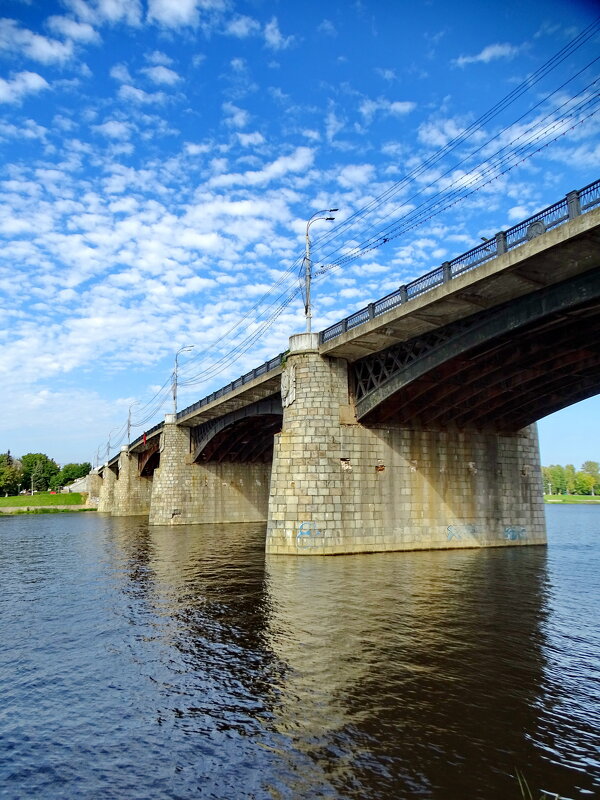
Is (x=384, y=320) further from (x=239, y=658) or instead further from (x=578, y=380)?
(x=239, y=658)

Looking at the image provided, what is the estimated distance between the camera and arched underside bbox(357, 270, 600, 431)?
21141 millimetres

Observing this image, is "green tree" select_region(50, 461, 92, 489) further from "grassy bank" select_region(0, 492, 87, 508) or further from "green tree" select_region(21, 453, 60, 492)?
"grassy bank" select_region(0, 492, 87, 508)

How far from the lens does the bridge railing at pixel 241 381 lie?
118 feet

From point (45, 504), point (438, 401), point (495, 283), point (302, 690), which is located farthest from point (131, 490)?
point (302, 690)

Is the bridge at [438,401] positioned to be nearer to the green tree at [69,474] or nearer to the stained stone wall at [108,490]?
the stained stone wall at [108,490]

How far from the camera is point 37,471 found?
162500 mm

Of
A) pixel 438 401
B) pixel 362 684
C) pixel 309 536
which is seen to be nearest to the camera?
pixel 362 684

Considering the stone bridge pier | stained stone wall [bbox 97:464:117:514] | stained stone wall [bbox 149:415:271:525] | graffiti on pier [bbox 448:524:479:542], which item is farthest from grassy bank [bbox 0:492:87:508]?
graffiti on pier [bbox 448:524:479:542]

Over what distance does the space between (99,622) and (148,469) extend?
239ft

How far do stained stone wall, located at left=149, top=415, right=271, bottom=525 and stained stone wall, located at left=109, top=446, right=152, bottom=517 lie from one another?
27086mm

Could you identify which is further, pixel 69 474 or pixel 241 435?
pixel 69 474

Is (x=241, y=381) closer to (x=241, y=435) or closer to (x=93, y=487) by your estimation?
(x=241, y=435)

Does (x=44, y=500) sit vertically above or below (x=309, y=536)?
above

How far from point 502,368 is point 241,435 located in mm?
32835
